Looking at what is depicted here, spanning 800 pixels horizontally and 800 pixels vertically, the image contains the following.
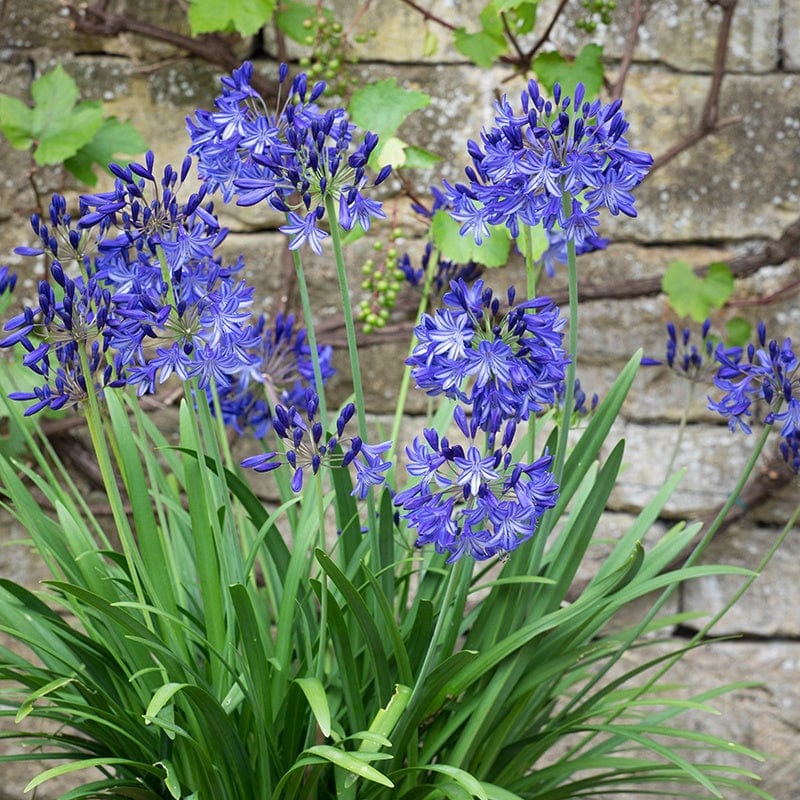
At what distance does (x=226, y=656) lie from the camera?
99cm

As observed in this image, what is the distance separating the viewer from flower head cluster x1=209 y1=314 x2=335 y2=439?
1266 mm

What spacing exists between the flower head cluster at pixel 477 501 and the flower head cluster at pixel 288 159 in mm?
218

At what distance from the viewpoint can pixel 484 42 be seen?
5.17 ft

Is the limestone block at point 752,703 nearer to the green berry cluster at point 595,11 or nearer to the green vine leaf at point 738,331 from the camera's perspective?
the green vine leaf at point 738,331

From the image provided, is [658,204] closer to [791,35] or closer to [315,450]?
[791,35]

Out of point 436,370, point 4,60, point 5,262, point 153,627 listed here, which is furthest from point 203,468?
point 4,60

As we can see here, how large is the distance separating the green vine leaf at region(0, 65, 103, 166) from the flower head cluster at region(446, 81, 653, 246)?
81cm

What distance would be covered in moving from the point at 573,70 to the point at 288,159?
0.81 metres

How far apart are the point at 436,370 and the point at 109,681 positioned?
1.58 feet

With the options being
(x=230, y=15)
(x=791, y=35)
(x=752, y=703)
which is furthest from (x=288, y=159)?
(x=752, y=703)

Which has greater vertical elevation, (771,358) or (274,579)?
(771,358)

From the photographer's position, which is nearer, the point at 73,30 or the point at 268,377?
the point at 268,377

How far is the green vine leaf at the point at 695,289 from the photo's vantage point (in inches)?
64.3

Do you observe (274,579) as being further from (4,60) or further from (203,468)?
(4,60)
